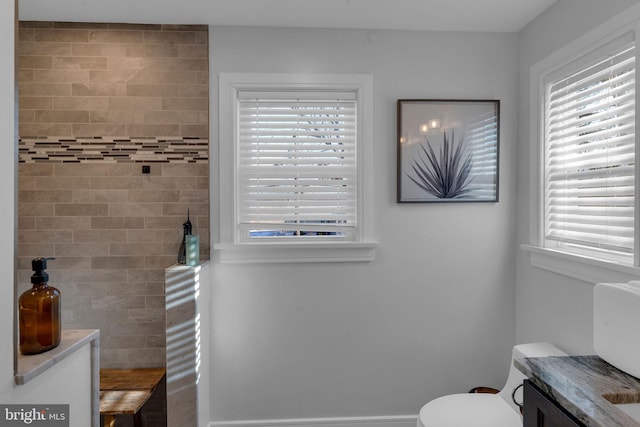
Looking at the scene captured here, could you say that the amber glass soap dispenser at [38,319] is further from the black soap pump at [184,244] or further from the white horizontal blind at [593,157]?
the white horizontal blind at [593,157]

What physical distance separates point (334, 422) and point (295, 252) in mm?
1072

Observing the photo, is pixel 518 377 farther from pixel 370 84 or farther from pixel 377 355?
pixel 370 84

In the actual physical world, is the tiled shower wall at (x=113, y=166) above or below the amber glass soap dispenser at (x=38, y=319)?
above

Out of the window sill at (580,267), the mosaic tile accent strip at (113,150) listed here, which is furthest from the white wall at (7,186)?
the window sill at (580,267)

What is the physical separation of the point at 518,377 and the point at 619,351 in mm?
891

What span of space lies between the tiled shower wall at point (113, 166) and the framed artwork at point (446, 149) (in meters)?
1.22

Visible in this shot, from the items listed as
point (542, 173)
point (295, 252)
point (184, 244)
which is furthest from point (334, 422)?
point (542, 173)

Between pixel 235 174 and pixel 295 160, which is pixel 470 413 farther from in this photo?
pixel 235 174

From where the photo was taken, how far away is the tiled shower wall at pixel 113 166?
2.27 meters

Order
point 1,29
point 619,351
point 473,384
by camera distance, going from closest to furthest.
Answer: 1. point 1,29
2. point 619,351
3. point 473,384

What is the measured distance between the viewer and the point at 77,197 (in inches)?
90.0

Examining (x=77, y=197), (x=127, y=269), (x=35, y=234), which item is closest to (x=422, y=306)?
(x=127, y=269)

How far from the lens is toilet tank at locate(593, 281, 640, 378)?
3.80 feet

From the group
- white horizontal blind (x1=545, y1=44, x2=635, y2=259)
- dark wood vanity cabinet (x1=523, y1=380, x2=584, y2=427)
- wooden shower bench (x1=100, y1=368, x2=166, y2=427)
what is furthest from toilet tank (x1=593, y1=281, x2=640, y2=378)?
wooden shower bench (x1=100, y1=368, x2=166, y2=427)
